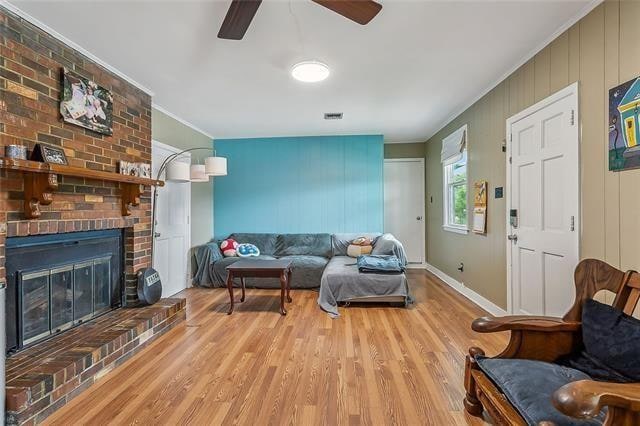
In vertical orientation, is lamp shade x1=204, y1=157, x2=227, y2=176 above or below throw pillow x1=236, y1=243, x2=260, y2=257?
above

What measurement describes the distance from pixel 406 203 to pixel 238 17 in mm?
5001

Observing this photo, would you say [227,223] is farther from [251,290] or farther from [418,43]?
[418,43]

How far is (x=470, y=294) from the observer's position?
4004mm

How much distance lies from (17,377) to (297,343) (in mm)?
1786

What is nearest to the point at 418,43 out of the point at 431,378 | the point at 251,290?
the point at 431,378

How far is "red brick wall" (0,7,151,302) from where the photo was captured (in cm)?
206

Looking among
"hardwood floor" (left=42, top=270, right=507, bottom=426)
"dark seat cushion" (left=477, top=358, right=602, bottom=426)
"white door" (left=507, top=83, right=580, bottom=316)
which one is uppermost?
"white door" (left=507, top=83, right=580, bottom=316)

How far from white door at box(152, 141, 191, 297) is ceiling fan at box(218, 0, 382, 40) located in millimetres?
2502

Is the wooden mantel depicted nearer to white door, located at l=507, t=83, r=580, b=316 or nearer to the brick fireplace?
the brick fireplace

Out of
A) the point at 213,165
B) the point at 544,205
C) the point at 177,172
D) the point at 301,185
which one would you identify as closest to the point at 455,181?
the point at 544,205

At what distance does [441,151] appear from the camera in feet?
16.9

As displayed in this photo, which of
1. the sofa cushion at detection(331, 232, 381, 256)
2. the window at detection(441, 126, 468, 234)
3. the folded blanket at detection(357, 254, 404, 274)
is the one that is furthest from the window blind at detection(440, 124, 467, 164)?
the folded blanket at detection(357, 254, 404, 274)

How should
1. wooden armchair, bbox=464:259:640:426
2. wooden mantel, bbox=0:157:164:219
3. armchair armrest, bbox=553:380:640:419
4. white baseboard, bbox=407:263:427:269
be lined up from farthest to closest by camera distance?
white baseboard, bbox=407:263:427:269 < wooden mantel, bbox=0:157:164:219 < wooden armchair, bbox=464:259:640:426 < armchair armrest, bbox=553:380:640:419

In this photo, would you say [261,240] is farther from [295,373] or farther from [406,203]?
[295,373]
